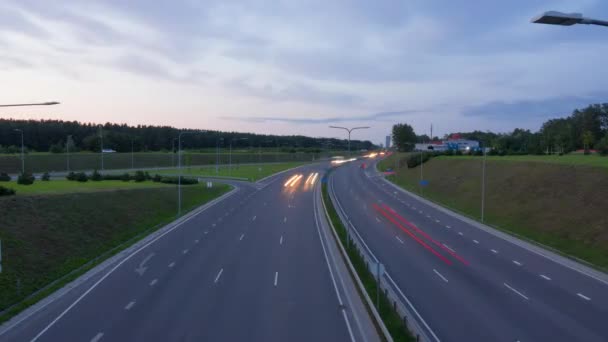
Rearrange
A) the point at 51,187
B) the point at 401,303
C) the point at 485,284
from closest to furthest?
the point at 401,303 < the point at 485,284 < the point at 51,187

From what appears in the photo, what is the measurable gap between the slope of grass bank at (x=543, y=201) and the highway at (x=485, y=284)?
261 cm

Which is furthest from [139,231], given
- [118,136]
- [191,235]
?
[118,136]

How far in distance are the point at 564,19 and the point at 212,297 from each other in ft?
58.1

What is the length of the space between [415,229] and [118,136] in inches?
5209

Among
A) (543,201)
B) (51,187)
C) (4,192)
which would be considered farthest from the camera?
(51,187)

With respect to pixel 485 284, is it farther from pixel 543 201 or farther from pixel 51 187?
pixel 51 187

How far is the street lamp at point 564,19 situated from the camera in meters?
6.50

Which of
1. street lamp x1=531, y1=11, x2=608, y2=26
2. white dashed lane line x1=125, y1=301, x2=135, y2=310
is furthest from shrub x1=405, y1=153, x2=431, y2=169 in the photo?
street lamp x1=531, y1=11, x2=608, y2=26

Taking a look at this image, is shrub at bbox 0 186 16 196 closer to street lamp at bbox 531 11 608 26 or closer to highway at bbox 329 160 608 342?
highway at bbox 329 160 608 342

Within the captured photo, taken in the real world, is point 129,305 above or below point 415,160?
below

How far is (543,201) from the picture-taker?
4209 centimetres

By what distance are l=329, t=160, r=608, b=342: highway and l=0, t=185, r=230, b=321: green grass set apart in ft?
59.4

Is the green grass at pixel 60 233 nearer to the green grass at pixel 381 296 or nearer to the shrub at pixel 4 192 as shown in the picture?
the shrub at pixel 4 192

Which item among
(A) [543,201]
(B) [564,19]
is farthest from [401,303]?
(A) [543,201]
